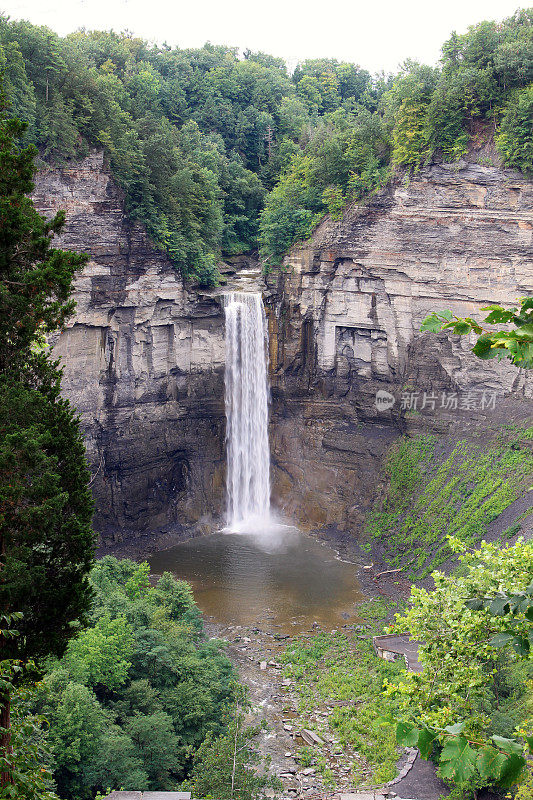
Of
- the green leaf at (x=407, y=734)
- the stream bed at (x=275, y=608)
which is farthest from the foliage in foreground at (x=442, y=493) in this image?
the green leaf at (x=407, y=734)

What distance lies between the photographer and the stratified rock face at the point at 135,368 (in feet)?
103

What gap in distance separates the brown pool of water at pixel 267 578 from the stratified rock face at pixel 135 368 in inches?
116

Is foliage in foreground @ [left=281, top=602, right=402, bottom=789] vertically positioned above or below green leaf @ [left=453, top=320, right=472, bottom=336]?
below

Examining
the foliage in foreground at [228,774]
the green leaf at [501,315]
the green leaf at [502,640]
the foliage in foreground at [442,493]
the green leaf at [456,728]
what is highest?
the green leaf at [501,315]

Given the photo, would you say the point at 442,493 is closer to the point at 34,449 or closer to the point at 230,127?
the point at 34,449

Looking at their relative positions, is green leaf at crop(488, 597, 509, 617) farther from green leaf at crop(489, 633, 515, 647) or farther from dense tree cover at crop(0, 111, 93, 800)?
dense tree cover at crop(0, 111, 93, 800)

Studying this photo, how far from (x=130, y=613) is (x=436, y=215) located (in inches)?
855

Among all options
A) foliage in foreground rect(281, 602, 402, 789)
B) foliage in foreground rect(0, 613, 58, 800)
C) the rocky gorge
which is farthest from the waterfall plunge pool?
foliage in foreground rect(0, 613, 58, 800)

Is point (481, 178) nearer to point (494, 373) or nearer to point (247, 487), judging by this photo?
point (494, 373)

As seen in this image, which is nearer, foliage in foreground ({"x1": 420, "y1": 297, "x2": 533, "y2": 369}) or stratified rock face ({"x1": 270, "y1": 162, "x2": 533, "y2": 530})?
foliage in foreground ({"x1": 420, "y1": 297, "x2": 533, "y2": 369})

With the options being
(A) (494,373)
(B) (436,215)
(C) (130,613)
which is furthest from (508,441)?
→ (C) (130,613)

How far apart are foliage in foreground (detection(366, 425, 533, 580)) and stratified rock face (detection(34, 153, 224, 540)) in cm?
924

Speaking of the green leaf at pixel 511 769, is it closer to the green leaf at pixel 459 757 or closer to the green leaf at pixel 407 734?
the green leaf at pixel 459 757

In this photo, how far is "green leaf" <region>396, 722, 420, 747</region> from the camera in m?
4.27
